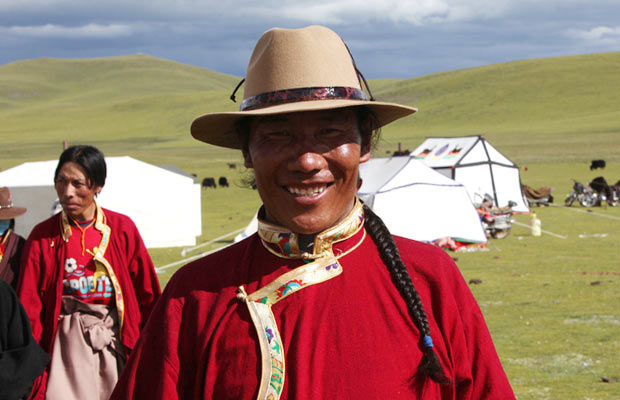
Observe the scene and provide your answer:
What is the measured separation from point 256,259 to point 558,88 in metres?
89.6

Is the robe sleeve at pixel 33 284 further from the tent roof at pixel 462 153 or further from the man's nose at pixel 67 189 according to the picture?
the tent roof at pixel 462 153

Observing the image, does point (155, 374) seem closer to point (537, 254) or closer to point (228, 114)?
point (228, 114)

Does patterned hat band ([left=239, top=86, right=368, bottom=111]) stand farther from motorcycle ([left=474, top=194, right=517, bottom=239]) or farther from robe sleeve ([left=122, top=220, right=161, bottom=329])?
motorcycle ([left=474, top=194, right=517, bottom=239])

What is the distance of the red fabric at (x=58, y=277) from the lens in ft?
14.5

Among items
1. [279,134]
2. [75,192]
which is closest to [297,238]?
[279,134]

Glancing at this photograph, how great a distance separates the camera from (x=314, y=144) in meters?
1.99

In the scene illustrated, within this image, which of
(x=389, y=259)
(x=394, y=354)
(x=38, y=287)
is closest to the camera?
(x=394, y=354)

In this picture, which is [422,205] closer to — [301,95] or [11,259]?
[11,259]

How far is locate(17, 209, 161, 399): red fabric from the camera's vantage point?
443 cm

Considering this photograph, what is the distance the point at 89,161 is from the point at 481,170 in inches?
767

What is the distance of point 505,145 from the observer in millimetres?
58750

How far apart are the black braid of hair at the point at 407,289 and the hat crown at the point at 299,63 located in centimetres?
41

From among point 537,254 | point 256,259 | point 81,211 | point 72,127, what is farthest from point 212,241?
point 72,127

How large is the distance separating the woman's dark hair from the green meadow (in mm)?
1334
